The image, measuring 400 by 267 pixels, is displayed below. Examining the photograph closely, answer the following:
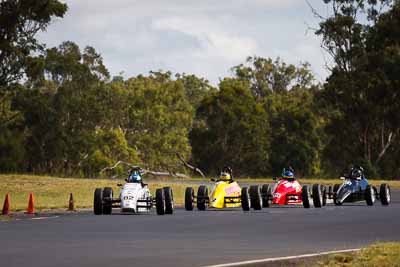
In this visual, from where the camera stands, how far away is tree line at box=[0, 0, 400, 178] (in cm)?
9006

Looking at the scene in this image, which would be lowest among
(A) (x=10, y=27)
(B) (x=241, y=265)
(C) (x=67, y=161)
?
(B) (x=241, y=265)

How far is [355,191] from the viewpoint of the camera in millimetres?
42062

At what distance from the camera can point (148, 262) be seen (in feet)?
56.8

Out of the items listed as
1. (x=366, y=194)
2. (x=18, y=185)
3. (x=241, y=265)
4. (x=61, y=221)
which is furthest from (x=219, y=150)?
(x=241, y=265)

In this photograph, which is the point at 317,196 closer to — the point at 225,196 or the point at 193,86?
the point at 225,196

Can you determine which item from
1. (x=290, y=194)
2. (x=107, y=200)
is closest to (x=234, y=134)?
(x=290, y=194)

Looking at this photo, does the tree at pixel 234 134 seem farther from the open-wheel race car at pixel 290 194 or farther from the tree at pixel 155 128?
the open-wheel race car at pixel 290 194

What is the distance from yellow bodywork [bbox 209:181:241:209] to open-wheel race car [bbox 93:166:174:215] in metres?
2.59

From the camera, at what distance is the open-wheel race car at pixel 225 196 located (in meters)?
36.9

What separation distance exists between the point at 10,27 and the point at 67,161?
24068 millimetres

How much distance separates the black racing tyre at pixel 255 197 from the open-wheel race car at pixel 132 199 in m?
3.48

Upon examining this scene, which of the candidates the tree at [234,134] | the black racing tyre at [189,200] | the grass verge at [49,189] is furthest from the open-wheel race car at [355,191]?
the tree at [234,134]

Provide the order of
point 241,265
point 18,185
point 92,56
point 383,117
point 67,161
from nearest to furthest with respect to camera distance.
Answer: point 241,265
point 18,185
point 383,117
point 67,161
point 92,56

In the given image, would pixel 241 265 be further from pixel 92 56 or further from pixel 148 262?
pixel 92 56
